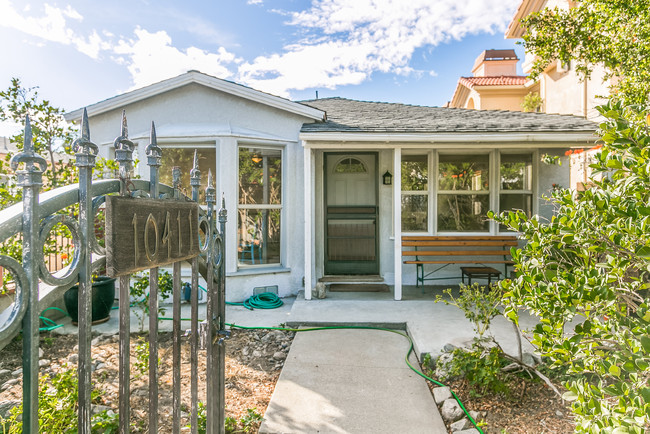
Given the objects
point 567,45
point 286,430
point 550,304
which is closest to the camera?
point 550,304

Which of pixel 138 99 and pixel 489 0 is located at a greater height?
pixel 489 0

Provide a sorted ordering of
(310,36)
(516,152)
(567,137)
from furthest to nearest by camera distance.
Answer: (310,36) < (516,152) < (567,137)

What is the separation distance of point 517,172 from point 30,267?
22.8 ft

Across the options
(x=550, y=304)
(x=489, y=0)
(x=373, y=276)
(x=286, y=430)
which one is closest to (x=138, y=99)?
(x=373, y=276)

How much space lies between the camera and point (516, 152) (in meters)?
6.24

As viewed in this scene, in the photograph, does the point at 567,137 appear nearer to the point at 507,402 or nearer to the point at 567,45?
the point at 567,45

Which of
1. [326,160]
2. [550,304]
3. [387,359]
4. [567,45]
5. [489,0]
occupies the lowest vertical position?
[387,359]

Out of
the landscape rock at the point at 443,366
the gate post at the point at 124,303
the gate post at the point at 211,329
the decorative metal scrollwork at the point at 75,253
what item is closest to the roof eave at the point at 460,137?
→ the landscape rock at the point at 443,366

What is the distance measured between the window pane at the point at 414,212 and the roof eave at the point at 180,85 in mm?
2565

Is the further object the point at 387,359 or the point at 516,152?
the point at 516,152

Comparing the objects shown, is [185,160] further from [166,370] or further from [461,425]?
[461,425]

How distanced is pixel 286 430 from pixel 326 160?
4.83 meters

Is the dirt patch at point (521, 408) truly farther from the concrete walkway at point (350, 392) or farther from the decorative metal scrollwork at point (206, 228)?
the decorative metal scrollwork at point (206, 228)

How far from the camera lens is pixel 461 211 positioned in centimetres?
637
